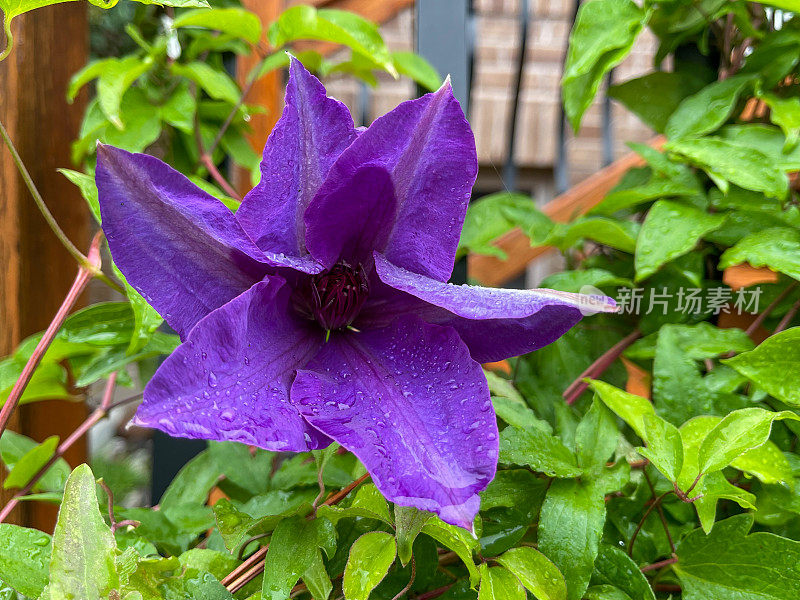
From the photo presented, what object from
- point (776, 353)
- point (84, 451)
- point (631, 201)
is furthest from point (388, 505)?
point (84, 451)

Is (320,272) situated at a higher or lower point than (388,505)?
higher

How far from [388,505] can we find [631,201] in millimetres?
492

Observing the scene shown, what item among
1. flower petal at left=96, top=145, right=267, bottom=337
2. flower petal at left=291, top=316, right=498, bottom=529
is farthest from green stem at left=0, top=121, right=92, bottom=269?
flower petal at left=291, top=316, right=498, bottom=529

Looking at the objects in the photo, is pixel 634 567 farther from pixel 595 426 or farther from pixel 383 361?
pixel 383 361

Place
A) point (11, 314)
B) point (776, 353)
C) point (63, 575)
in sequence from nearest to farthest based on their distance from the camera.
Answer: point (63, 575), point (776, 353), point (11, 314)

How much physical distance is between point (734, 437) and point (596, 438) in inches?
4.1

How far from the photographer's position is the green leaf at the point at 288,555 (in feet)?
1.29

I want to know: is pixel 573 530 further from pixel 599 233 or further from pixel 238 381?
pixel 599 233

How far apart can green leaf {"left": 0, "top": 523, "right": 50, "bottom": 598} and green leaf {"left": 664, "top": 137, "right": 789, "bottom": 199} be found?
0.68 metres

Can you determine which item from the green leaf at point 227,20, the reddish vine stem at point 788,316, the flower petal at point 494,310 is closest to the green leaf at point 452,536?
the flower petal at point 494,310

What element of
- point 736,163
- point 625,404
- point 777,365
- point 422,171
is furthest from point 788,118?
point 422,171

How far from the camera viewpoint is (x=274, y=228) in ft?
1.27

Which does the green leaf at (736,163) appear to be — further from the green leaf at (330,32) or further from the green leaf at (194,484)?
the green leaf at (194,484)

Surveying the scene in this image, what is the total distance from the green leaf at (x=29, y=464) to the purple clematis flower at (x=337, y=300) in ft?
1.25
